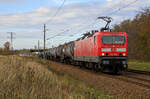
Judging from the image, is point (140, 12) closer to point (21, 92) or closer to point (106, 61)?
point (106, 61)

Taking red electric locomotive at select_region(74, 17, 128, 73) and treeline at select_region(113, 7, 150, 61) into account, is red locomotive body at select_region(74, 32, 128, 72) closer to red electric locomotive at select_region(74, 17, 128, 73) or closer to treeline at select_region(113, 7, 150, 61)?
red electric locomotive at select_region(74, 17, 128, 73)

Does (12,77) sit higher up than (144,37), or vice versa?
(144,37)

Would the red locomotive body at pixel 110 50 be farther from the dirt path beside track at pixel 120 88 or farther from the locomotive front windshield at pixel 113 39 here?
the dirt path beside track at pixel 120 88

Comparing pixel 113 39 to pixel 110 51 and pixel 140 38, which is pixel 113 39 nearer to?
pixel 110 51

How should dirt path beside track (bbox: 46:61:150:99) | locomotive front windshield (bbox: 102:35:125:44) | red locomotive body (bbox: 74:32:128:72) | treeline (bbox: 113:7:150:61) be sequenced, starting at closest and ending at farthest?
dirt path beside track (bbox: 46:61:150:99) < red locomotive body (bbox: 74:32:128:72) < locomotive front windshield (bbox: 102:35:125:44) < treeline (bbox: 113:7:150:61)

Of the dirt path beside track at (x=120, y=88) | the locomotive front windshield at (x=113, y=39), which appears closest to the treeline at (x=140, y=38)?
the locomotive front windshield at (x=113, y=39)

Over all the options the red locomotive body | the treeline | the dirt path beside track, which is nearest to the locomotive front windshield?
the red locomotive body

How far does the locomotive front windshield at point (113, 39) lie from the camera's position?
1718 cm

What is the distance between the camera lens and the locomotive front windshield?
56.4 ft

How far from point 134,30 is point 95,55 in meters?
38.5

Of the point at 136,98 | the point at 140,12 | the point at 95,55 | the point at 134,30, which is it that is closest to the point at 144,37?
the point at 140,12

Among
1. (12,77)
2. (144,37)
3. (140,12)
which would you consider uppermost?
(140,12)

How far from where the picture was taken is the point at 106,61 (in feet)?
54.1

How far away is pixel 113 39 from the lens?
56.9 feet
